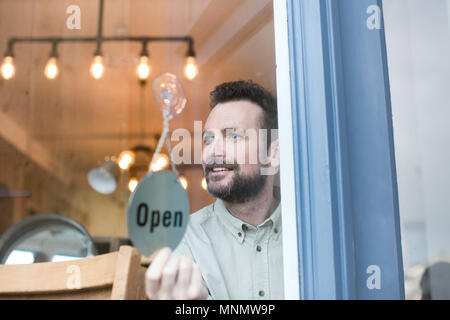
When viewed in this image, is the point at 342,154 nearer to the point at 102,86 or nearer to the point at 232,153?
the point at 232,153

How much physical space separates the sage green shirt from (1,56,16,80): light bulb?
1.04 metres

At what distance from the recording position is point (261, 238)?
3.11 feet

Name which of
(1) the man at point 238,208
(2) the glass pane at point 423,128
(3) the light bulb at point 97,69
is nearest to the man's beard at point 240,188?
(1) the man at point 238,208

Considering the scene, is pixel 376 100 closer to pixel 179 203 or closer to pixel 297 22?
pixel 297 22

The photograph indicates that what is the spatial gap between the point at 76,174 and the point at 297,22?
2.53 metres

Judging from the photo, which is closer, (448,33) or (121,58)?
(448,33)

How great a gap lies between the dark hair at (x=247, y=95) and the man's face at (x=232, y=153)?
0.04 feet

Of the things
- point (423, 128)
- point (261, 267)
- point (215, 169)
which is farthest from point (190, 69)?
point (423, 128)

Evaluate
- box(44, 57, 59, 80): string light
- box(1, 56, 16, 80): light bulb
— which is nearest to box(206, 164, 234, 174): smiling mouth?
box(1, 56, 16, 80): light bulb

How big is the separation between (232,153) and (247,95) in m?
0.14

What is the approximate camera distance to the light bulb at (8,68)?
1.57m

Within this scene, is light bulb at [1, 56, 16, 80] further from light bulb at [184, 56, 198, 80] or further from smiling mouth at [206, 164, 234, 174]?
smiling mouth at [206, 164, 234, 174]
